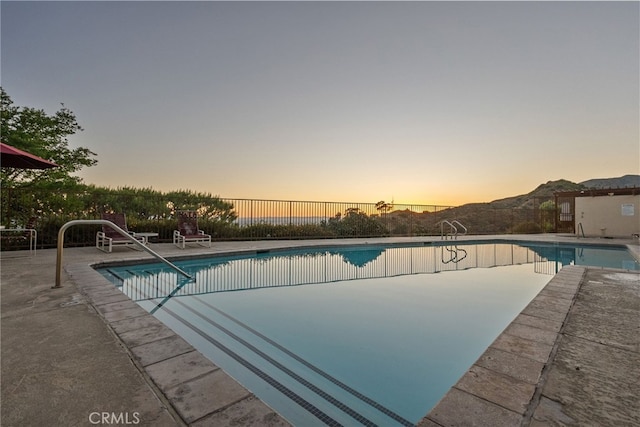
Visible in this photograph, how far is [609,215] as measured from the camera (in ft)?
41.4

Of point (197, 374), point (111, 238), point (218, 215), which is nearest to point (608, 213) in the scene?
point (197, 374)

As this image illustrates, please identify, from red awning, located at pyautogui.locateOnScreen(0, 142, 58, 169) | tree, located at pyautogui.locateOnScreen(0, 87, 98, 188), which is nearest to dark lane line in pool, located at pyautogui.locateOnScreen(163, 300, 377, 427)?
red awning, located at pyautogui.locateOnScreen(0, 142, 58, 169)

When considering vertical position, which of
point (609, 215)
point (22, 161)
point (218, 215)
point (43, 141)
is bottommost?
point (609, 215)

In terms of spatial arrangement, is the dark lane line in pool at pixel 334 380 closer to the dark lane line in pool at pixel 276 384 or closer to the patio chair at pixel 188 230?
the dark lane line in pool at pixel 276 384

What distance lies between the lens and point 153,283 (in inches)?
185

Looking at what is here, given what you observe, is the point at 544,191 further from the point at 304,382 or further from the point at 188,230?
the point at 304,382

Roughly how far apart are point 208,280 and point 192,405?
4046 mm

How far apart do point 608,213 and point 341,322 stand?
52.1 feet

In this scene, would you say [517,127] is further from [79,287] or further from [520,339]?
[79,287]

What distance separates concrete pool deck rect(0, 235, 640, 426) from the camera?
127 centimetres

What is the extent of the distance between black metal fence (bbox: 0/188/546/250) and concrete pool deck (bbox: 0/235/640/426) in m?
6.75

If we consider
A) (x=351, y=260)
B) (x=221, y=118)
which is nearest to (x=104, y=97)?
(x=221, y=118)

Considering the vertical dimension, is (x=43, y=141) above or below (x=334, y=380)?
above

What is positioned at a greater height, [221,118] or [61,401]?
[221,118]
